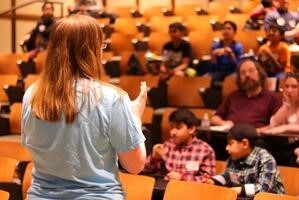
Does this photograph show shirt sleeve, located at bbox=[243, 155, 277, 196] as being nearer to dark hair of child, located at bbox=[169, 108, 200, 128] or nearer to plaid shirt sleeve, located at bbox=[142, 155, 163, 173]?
dark hair of child, located at bbox=[169, 108, 200, 128]

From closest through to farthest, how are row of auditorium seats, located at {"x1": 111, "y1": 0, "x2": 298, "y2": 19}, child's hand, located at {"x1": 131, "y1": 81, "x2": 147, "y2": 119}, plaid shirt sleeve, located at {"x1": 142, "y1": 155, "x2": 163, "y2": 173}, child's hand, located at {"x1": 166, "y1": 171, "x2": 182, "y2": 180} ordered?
child's hand, located at {"x1": 131, "y1": 81, "x2": 147, "y2": 119} < child's hand, located at {"x1": 166, "y1": 171, "x2": 182, "y2": 180} < plaid shirt sleeve, located at {"x1": 142, "y1": 155, "x2": 163, "y2": 173} < row of auditorium seats, located at {"x1": 111, "y1": 0, "x2": 298, "y2": 19}

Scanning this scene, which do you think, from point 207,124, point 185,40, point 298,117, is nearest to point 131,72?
point 185,40

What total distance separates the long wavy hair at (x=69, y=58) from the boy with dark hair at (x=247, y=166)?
1.75 meters

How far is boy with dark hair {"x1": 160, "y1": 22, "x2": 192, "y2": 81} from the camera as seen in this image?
6250mm

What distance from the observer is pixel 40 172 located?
173 centimetres

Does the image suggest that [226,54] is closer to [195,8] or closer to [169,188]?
[195,8]

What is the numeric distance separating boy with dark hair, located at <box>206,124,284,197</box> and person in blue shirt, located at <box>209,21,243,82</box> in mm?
2259

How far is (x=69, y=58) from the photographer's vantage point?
5.60 feet

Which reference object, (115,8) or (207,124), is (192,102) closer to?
(207,124)

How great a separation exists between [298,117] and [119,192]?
2665mm

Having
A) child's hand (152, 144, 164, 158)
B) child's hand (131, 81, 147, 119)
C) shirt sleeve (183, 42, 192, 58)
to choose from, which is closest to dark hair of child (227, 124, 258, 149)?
child's hand (152, 144, 164, 158)

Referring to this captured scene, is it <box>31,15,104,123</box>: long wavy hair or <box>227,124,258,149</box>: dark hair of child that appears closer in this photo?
<box>31,15,104,123</box>: long wavy hair

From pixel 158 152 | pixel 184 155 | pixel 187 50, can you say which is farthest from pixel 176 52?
pixel 184 155

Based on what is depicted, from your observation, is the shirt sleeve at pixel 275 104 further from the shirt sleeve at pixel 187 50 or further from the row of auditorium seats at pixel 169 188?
the shirt sleeve at pixel 187 50
